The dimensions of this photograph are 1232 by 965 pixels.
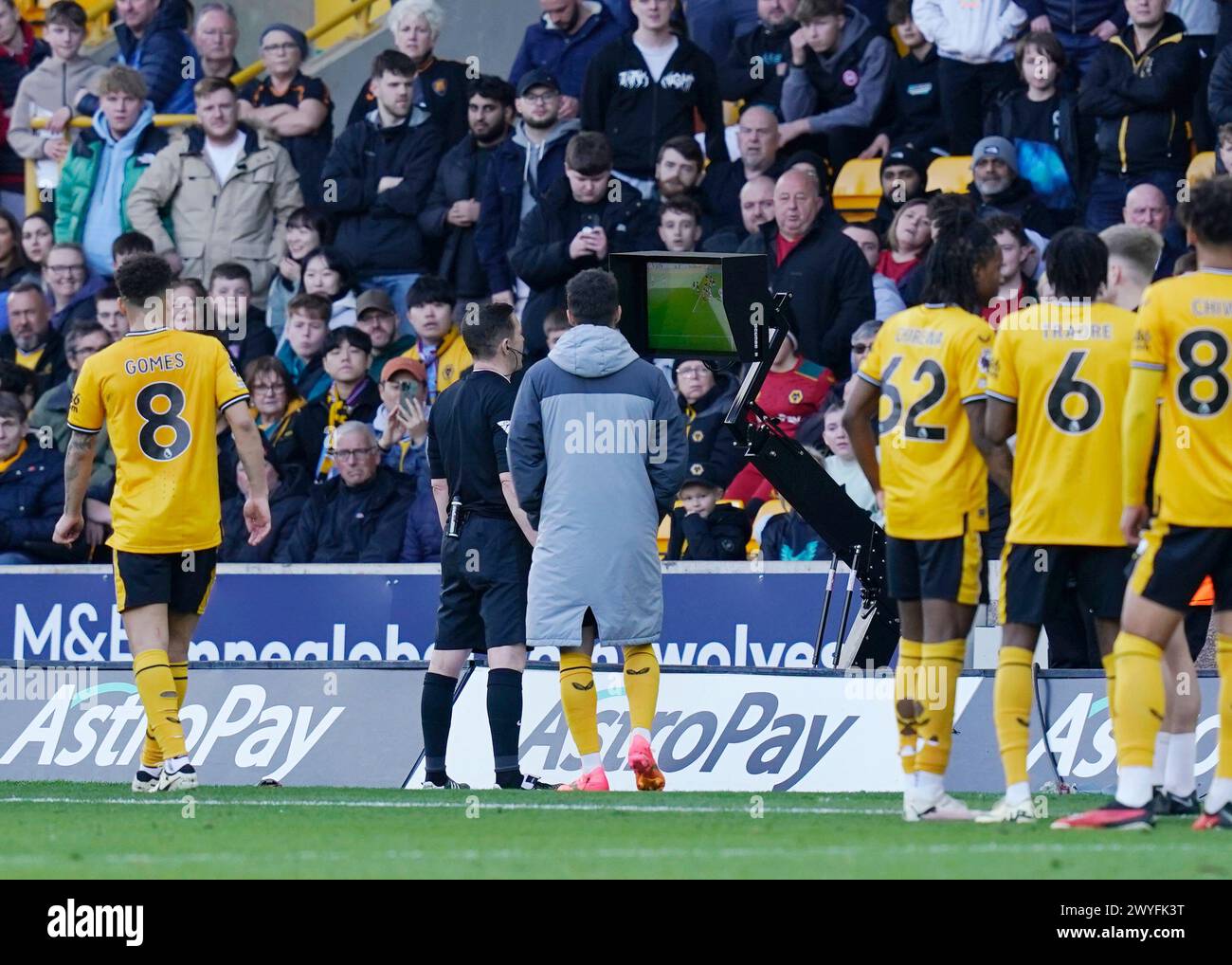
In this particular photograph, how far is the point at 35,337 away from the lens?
16594mm

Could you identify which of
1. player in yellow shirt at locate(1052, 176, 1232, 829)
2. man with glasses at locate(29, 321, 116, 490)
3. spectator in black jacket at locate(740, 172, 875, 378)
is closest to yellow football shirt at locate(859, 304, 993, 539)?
player in yellow shirt at locate(1052, 176, 1232, 829)

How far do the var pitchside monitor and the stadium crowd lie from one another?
2.28 meters

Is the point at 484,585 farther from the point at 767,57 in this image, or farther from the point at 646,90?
the point at 767,57

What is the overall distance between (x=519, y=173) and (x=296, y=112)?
2401mm

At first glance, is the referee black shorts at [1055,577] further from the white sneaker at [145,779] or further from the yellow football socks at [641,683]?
the white sneaker at [145,779]

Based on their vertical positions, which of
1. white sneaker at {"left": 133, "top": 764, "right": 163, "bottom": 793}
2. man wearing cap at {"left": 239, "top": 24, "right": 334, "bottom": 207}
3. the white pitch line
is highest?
man wearing cap at {"left": 239, "top": 24, "right": 334, "bottom": 207}

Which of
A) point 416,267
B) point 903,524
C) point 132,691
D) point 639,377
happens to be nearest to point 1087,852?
point 903,524

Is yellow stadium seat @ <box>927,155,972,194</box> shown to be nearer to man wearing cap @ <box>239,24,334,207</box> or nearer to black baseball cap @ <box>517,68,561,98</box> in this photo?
black baseball cap @ <box>517,68,561,98</box>

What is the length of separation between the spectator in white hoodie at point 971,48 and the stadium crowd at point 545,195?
2 centimetres

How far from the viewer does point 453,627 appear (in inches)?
400

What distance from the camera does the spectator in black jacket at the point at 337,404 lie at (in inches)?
591

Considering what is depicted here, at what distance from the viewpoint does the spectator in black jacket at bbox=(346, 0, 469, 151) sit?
1619 cm
